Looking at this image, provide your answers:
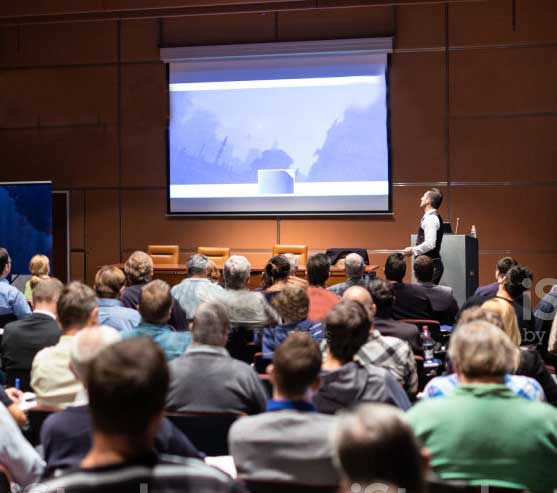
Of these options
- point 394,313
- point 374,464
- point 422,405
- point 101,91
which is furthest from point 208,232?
point 374,464

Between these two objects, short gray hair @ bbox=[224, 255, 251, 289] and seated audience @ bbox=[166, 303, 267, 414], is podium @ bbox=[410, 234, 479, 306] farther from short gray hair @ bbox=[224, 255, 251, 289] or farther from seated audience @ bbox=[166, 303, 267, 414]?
seated audience @ bbox=[166, 303, 267, 414]

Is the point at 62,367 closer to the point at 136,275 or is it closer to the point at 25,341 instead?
the point at 25,341

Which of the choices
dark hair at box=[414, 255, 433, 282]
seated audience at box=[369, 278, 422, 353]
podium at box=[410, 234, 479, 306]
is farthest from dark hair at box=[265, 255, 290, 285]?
podium at box=[410, 234, 479, 306]

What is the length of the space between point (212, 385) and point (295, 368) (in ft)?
2.18

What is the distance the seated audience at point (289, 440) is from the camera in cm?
188

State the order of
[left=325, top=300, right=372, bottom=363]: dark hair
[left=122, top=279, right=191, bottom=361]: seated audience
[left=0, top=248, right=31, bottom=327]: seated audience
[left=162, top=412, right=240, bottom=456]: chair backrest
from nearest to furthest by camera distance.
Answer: [left=162, top=412, right=240, bottom=456]: chair backrest < [left=325, top=300, right=372, bottom=363]: dark hair < [left=122, top=279, right=191, bottom=361]: seated audience < [left=0, top=248, right=31, bottom=327]: seated audience

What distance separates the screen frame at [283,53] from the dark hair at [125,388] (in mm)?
7833

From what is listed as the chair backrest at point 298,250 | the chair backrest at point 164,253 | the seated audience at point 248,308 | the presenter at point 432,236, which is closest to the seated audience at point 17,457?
the seated audience at point 248,308

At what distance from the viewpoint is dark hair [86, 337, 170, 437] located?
1425mm

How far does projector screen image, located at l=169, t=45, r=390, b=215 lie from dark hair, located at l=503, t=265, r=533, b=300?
15.4 feet

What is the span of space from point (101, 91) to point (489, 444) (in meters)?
9.01

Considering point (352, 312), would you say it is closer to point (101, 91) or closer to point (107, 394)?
point (107, 394)

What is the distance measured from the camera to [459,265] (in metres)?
6.96

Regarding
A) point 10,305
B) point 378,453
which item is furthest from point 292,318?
point 378,453
